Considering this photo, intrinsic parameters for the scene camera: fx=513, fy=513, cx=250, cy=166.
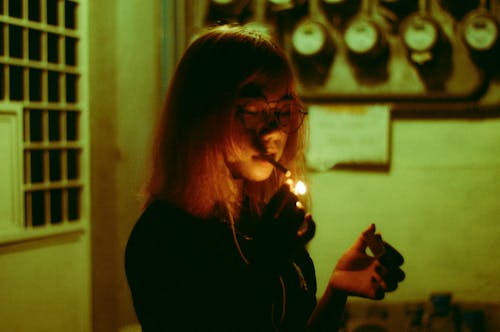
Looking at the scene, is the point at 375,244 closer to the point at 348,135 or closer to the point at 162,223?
the point at 162,223

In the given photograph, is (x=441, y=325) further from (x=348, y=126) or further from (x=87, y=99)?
(x=87, y=99)

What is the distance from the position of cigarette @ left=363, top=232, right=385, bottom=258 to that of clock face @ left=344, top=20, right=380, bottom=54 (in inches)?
94.4

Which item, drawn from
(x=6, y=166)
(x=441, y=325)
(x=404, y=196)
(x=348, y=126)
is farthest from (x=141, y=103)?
(x=441, y=325)

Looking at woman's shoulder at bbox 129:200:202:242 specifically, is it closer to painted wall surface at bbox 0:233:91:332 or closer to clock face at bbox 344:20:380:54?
painted wall surface at bbox 0:233:91:332

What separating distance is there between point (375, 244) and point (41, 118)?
8.33 feet

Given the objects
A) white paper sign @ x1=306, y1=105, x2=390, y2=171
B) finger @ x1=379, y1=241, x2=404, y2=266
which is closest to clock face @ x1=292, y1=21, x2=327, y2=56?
white paper sign @ x1=306, y1=105, x2=390, y2=171

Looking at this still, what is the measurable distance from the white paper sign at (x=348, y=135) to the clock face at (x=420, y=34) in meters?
0.49

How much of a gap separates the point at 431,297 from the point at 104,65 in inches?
113

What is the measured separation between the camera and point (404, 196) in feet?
12.8

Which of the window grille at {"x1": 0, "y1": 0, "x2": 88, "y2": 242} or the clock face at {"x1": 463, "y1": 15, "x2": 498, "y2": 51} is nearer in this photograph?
the window grille at {"x1": 0, "y1": 0, "x2": 88, "y2": 242}

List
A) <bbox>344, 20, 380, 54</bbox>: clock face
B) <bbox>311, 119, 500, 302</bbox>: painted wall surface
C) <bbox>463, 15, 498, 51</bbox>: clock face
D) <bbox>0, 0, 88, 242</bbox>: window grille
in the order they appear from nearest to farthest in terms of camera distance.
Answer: <bbox>0, 0, 88, 242</bbox>: window grille, <bbox>463, 15, 498, 51</bbox>: clock face, <bbox>344, 20, 380, 54</bbox>: clock face, <bbox>311, 119, 500, 302</bbox>: painted wall surface

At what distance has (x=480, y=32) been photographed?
3.58m

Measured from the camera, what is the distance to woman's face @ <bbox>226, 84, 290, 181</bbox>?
4.89ft

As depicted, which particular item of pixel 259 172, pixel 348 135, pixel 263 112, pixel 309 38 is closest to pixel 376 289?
pixel 259 172
